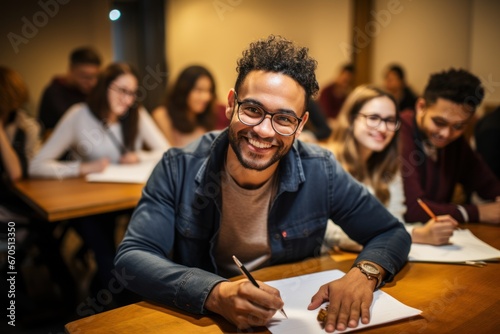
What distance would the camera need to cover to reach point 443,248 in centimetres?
168

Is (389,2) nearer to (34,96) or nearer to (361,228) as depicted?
(34,96)

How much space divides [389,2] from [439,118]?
4.44 metres

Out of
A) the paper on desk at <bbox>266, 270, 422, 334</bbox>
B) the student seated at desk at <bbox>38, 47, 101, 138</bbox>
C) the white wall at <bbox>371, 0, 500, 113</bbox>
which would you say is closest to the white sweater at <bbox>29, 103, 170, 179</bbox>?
the student seated at desk at <bbox>38, 47, 101, 138</bbox>

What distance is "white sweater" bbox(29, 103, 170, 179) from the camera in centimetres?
272

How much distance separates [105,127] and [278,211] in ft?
6.07

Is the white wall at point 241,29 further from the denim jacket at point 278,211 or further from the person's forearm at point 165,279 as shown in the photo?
the person's forearm at point 165,279

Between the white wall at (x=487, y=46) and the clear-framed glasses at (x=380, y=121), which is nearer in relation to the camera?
the clear-framed glasses at (x=380, y=121)

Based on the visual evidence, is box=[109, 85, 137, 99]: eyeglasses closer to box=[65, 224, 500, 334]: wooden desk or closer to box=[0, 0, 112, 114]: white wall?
box=[65, 224, 500, 334]: wooden desk

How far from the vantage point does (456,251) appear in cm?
165

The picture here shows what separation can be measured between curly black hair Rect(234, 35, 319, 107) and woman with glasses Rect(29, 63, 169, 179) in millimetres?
1660

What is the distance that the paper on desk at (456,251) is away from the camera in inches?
62.5

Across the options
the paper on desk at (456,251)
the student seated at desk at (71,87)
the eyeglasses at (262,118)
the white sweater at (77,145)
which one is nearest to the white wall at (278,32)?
the student seated at desk at (71,87)

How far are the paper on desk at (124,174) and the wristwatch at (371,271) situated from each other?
1.52 m

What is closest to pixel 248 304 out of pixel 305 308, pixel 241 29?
pixel 305 308
